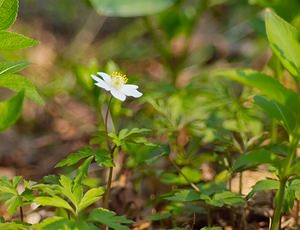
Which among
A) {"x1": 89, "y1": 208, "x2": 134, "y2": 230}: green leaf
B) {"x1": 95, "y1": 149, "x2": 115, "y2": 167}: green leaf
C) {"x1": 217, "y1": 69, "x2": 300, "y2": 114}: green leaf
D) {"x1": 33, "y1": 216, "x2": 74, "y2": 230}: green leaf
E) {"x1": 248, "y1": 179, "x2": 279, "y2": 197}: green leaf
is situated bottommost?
{"x1": 33, "y1": 216, "x2": 74, "y2": 230}: green leaf

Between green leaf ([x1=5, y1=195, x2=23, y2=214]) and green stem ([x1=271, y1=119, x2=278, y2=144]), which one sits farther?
green stem ([x1=271, y1=119, x2=278, y2=144])

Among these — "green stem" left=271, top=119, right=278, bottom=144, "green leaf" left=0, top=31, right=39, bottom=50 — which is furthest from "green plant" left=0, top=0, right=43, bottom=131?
"green stem" left=271, top=119, right=278, bottom=144

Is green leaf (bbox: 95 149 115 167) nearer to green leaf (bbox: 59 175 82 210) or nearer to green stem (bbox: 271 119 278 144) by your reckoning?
green leaf (bbox: 59 175 82 210)

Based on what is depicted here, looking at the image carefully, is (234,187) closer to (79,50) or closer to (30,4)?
(79,50)

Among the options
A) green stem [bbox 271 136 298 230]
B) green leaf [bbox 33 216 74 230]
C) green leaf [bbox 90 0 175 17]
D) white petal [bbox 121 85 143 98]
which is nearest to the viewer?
green leaf [bbox 33 216 74 230]

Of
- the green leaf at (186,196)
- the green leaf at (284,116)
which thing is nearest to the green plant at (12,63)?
the green leaf at (186,196)

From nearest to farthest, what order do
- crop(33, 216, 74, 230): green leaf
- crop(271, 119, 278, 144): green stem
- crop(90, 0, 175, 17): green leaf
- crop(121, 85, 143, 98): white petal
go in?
crop(33, 216, 74, 230): green leaf, crop(121, 85, 143, 98): white petal, crop(271, 119, 278, 144): green stem, crop(90, 0, 175, 17): green leaf

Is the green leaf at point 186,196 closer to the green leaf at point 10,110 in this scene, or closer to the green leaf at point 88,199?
the green leaf at point 88,199

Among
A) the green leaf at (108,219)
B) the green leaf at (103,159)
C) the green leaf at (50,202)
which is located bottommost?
the green leaf at (108,219)

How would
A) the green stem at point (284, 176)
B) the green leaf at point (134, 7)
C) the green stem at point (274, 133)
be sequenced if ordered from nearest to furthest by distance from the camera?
the green stem at point (284, 176) < the green stem at point (274, 133) < the green leaf at point (134, 7)
